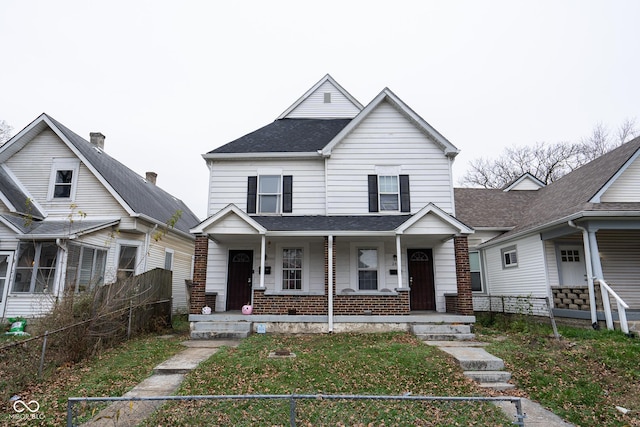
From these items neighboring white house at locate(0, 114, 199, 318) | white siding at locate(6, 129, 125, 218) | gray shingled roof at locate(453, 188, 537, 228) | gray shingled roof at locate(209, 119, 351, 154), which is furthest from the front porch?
gray shingled roof at locate(453, 188, 537, 228)

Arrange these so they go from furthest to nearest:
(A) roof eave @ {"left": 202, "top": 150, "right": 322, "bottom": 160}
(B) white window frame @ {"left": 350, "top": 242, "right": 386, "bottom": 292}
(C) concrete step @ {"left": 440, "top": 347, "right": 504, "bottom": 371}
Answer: (A) roof eave @ {"left": 202, "top": 150, "right": 322, "bottom": 160} → (B) white window frame @ {"left": 350, "top": 242, "right": 386, "bottom": 292} → (C) concrete step @ {"left": 440, "top": 347, "right": 504, "bottom": 371}

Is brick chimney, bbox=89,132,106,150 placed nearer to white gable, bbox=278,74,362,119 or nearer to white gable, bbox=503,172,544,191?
white gable, bbox=278,74,362,119

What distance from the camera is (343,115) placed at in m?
15.6

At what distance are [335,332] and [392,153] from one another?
6.53 m

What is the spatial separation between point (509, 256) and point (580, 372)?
26.9 feet

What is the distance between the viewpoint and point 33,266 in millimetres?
11969

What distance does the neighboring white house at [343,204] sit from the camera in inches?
487

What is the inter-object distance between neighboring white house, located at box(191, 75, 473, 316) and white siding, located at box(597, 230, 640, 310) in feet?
16.8

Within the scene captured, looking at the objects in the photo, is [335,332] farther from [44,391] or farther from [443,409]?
[44,391]

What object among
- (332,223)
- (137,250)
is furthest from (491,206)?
(137,250)

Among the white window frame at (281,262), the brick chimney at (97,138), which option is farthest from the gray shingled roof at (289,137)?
the brick chimney at (97,138)

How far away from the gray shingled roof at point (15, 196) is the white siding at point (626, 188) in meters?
19.0

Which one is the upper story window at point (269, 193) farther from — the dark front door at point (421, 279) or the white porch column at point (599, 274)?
the white porch column at point (599, 274)

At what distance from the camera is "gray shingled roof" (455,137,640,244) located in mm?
11380
